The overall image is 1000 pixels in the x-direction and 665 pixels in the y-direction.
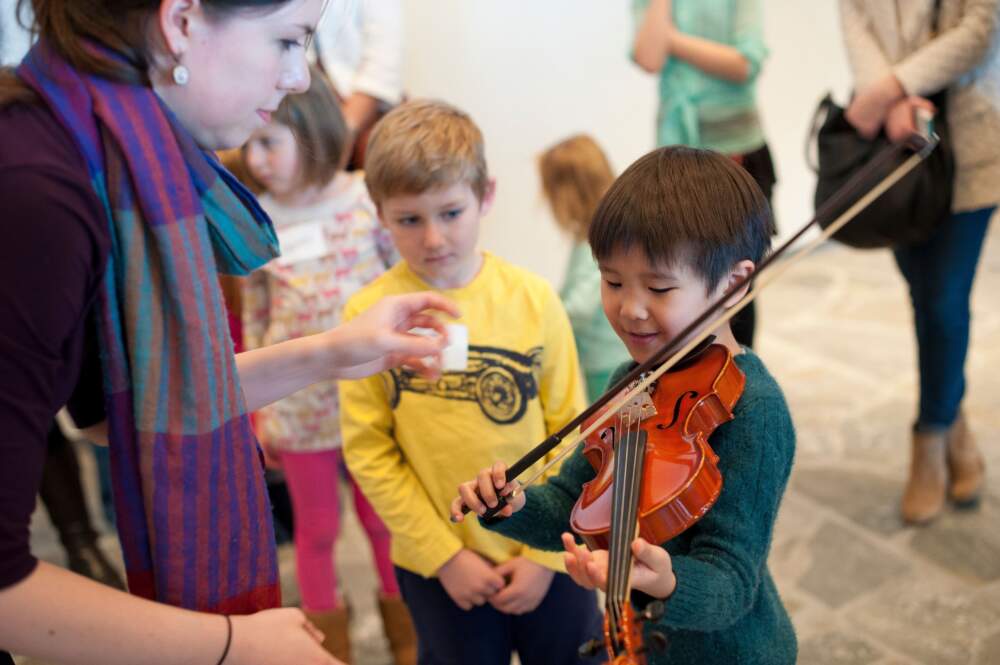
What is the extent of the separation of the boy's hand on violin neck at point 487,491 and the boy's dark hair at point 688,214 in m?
0.27

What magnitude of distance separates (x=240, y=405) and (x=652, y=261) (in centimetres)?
47

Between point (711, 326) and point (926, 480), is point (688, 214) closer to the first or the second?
point (711, 326)

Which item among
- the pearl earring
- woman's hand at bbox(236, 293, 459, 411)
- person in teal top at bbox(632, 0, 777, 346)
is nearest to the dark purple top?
the pearl earring

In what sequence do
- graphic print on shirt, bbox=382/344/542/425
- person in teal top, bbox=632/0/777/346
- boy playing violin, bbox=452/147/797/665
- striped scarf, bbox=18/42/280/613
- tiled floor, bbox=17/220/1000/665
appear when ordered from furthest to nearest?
person in teal top, bbox=632/0/777/346 < tiled floor, bbox=17/220/1000/665 < graphic print on shirt, bbox=382/344/542/425 < boy playing violin, bbox=452/147/797/665 < striped scarf, bbox=18/42/280/613

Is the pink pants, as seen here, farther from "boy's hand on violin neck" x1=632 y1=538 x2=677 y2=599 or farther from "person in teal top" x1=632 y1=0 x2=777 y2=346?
"boy's hand on violin neck" x1=632 y1=538 x2=677 y2=599

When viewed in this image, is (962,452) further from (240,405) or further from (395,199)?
(240,405)

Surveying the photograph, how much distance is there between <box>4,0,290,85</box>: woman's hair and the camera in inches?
35.0

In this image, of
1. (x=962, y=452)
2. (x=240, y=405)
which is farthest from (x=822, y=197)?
(x=240, y=405)

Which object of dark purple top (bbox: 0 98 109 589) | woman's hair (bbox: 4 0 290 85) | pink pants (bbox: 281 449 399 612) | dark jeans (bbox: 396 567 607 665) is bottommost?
pink pants (bbox: 281 449 399 612)

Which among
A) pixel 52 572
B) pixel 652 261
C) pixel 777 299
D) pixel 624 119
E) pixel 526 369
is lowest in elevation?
pixel 777 299

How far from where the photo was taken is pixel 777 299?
394 cm

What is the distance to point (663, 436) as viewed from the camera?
102 cm

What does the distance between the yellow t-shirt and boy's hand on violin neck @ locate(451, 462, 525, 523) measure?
34cm

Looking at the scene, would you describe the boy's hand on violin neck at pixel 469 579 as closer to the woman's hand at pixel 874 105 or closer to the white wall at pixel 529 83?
the woman's hand at pixel 874 105
